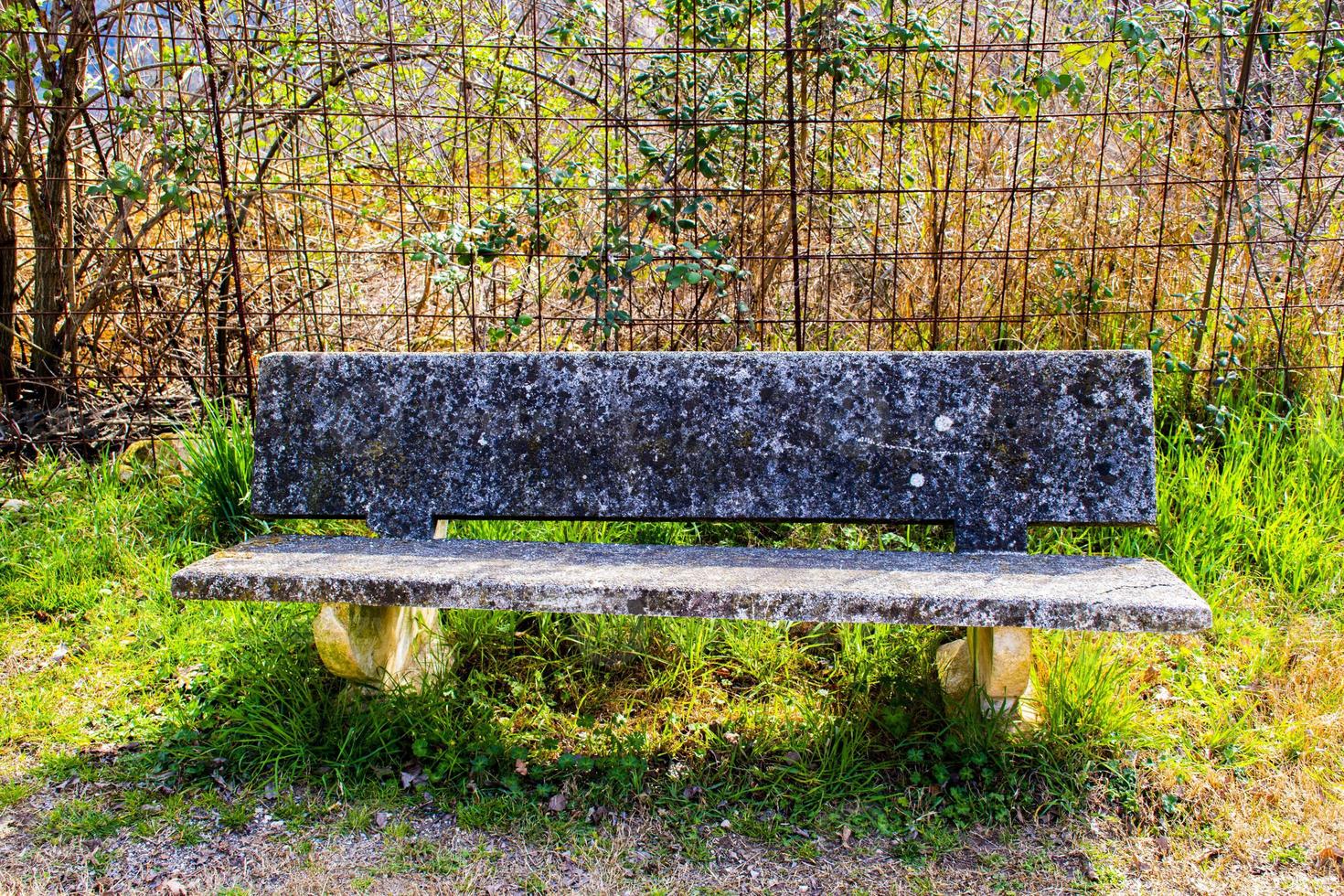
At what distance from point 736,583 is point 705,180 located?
2.71 meters

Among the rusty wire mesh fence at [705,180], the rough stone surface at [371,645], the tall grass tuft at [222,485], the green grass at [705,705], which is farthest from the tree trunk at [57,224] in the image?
the rough stone surface at [371,645]

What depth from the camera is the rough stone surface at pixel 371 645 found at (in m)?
2.62

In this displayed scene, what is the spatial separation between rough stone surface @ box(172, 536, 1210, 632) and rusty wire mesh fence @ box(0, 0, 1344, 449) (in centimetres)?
148

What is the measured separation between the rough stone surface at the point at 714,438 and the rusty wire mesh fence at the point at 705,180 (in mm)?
Result: 999

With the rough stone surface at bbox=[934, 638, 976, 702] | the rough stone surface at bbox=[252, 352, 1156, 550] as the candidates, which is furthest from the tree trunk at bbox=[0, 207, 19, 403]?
the rough stone surface at bbox=[934, 638, 976, 702]

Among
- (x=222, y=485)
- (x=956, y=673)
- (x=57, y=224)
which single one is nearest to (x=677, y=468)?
(x=956, y=673)

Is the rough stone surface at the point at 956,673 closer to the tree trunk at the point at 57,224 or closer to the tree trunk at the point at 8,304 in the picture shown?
the tree trunk at the point at 57,224

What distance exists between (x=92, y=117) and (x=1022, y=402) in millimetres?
4102

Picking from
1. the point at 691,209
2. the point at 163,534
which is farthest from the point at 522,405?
the point at 163,534

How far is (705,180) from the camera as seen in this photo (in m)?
4.54

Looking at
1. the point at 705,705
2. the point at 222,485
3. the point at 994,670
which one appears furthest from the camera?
the point at 222,485

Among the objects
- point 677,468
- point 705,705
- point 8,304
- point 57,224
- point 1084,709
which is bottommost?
point 705,705

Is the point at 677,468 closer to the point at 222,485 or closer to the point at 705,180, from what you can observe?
the point at 222,485

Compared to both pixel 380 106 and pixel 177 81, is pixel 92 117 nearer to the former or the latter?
pixel 177 81
